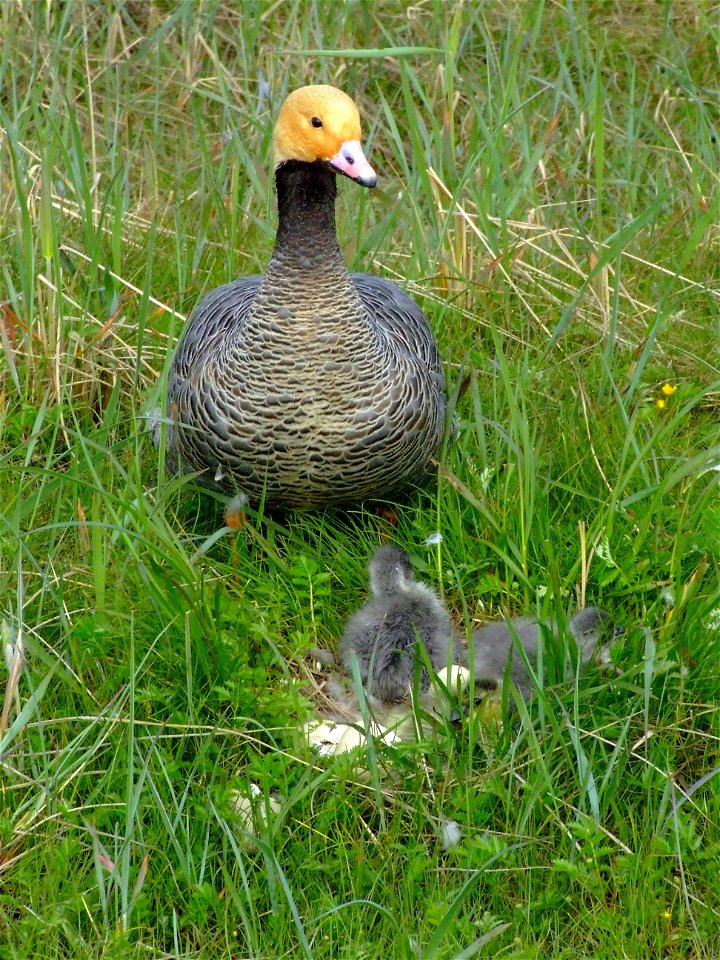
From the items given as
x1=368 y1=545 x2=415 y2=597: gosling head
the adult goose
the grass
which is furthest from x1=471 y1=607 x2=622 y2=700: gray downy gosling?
the adult goose

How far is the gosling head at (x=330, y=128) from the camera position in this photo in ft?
10.4

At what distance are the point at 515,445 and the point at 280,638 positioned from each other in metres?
0.78

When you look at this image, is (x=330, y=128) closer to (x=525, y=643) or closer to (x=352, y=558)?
(x=352, y=558)

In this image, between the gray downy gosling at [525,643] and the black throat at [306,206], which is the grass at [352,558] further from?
the black throat at [306,206]

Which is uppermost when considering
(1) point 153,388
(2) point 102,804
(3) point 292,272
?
(3) point 292,272

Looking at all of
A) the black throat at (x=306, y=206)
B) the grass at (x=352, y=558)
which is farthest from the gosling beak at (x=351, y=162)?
the grass at (x=352, y=558)

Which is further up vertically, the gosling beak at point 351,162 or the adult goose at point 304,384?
the gosling beak at point 351,162

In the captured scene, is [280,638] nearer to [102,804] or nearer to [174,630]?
[174,630]

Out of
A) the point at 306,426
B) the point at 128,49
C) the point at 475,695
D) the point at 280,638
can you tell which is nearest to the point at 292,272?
the point at 306,426

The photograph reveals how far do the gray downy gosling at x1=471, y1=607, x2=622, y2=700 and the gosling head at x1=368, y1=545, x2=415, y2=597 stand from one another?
273mm

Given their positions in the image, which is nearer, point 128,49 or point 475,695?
point 475,695

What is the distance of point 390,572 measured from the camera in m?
3.35

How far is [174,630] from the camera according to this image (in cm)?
302

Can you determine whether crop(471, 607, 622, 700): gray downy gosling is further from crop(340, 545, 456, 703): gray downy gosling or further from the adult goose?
the adult goose
